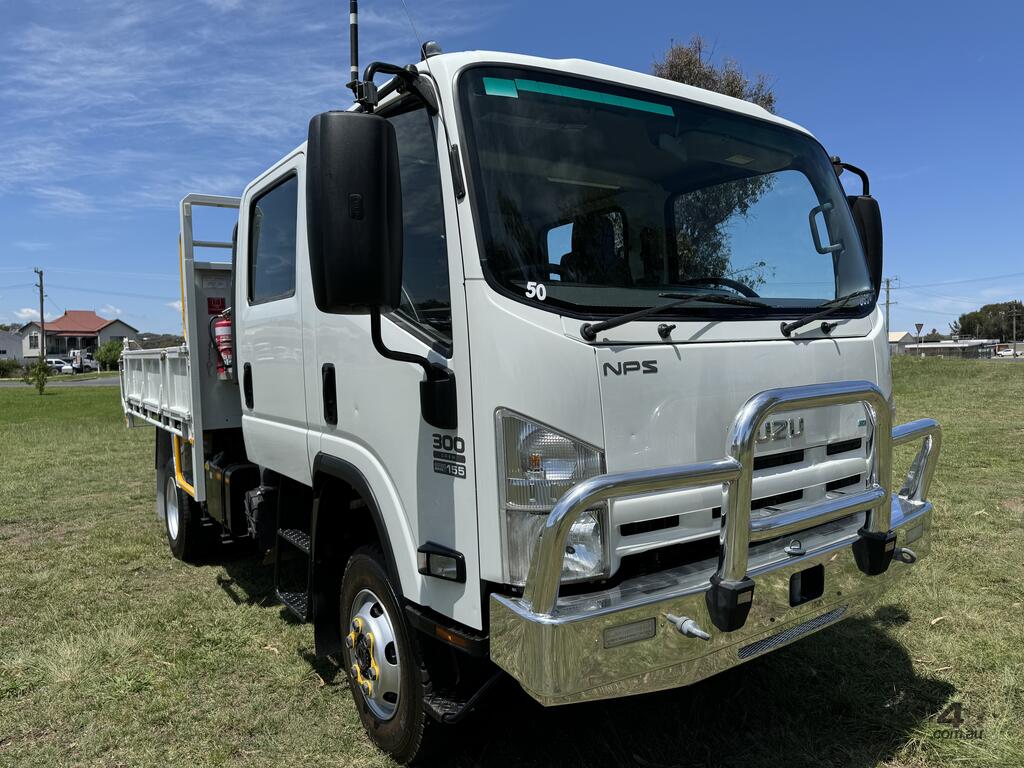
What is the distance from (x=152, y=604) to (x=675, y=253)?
4.07 metres

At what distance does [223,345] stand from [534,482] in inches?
119

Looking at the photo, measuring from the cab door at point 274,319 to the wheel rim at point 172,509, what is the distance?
79.8 inches

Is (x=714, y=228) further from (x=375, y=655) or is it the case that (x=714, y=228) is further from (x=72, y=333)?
(x=72, y=333)

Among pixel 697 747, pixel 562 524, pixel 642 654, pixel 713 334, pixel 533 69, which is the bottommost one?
pixel 697 747

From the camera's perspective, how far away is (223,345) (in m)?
4.55

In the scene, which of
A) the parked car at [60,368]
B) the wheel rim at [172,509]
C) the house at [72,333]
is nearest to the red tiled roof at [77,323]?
the house at [72,333]

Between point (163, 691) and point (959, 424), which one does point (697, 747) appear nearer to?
point (163, 691)

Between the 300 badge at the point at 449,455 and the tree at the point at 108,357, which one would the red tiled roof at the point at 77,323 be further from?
the 300 badge at the point at 449,455

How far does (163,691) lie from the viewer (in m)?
3.64

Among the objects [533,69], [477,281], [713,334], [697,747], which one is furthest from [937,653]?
[533,69]

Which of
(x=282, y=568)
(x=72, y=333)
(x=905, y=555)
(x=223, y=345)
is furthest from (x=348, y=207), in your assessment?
(x=72, y=333)

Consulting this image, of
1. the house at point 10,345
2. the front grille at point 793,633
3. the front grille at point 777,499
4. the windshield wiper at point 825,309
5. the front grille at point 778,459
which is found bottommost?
the front grille at point 793,633

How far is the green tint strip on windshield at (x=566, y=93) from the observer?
2.40 meters

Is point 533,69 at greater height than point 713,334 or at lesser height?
greater
